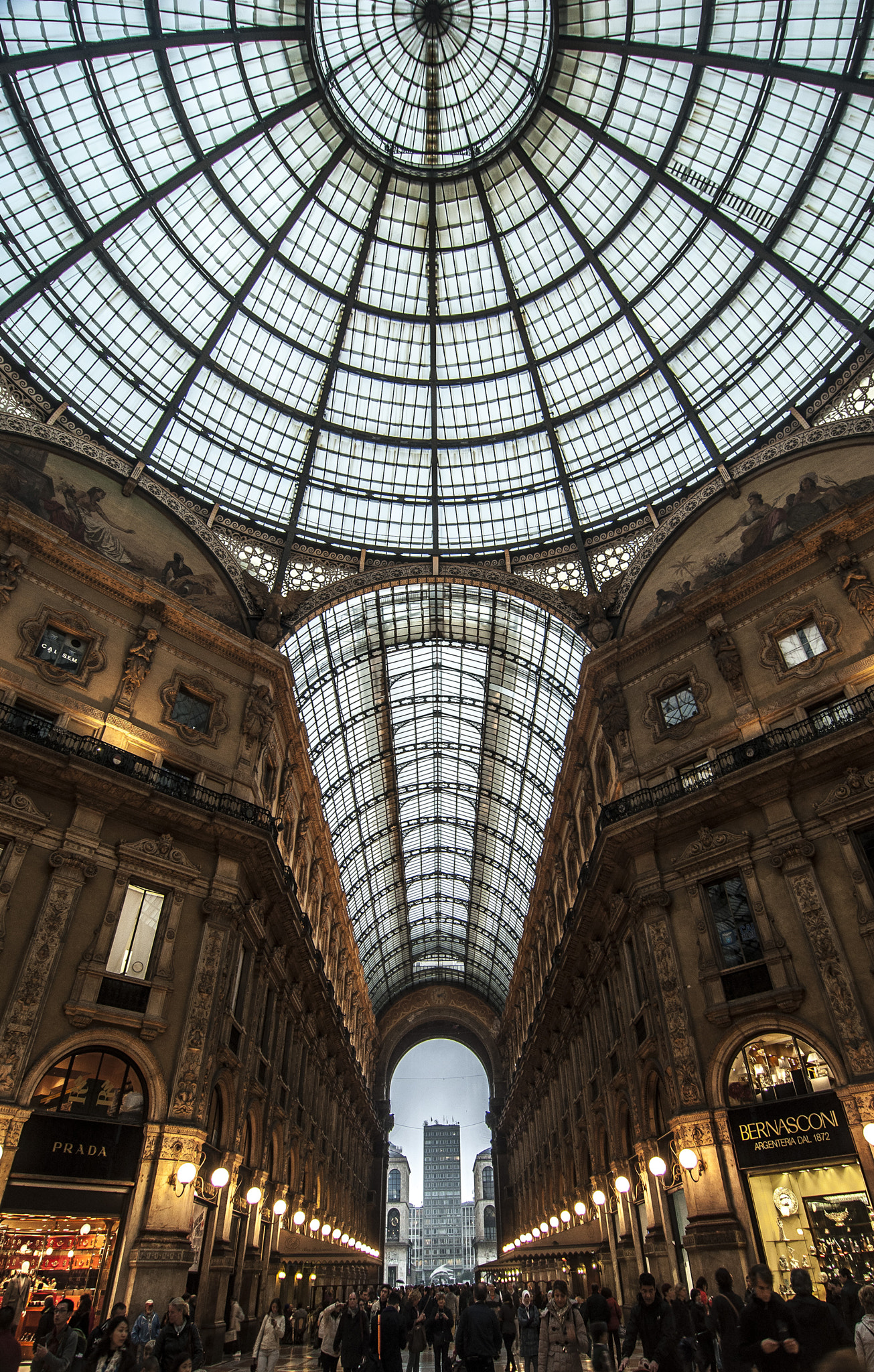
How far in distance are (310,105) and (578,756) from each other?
29.0m

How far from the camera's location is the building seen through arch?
19.0 metres

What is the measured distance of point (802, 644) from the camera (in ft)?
76.9

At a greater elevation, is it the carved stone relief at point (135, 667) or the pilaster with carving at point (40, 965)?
the carved stone relief at point (135, 667)

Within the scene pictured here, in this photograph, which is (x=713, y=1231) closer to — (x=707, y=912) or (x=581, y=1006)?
(x=707, y=912)

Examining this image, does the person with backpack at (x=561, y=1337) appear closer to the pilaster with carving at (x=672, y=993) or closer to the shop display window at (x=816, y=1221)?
the shop display window at (x=816, y=1221)

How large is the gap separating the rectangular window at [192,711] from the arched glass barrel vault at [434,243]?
1002 centimetres

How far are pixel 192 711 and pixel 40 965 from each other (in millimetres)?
9712

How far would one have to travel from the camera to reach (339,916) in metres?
49.4

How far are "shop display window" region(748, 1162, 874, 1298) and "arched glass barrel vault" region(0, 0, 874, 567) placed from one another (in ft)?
80.7

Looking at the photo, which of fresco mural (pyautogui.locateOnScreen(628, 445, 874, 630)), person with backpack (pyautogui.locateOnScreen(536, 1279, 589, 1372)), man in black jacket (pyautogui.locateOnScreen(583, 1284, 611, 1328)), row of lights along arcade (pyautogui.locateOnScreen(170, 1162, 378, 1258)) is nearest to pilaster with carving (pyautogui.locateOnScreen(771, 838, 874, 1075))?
man in black jacket (pyautogui.locateOnScreen(583, 1284, 611, 1328))

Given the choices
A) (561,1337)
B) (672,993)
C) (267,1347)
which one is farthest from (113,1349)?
(672,993)

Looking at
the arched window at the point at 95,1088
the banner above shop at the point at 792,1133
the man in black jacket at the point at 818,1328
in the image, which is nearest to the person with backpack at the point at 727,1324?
the man in black jacket at the point at 818,1328

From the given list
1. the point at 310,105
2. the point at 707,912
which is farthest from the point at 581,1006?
the point at 310,105

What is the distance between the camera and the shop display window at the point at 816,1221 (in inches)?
638
